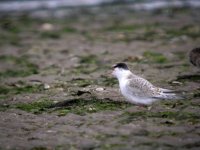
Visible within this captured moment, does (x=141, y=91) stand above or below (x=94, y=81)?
above

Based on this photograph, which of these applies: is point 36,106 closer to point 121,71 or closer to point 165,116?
point 121,71

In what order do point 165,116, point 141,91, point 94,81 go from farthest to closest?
1. point 94,81
2. point 141,91
3. point 165,116

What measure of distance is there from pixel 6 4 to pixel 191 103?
51.7ft

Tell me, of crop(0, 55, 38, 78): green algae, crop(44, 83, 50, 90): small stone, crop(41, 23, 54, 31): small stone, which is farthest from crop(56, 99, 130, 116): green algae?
crop(41, 23, 54, 31): small stone

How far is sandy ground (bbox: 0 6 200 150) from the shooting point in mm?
7285

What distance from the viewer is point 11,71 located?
40.6 feet

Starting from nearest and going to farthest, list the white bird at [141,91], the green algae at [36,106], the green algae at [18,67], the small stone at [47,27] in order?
the white bird at [141,91] → the green algae at [36,106] → the green algae at [18,67] → the small stone at [47,27]

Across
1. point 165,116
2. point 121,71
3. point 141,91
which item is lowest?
point 165,116

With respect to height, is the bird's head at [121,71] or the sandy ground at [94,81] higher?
the bird's head at [121,71]

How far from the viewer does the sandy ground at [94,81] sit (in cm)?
729

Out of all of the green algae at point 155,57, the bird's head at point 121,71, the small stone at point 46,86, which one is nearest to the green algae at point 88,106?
the bird's head at point 121,71

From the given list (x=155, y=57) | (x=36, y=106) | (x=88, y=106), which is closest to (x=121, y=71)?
(x=88, y=106)

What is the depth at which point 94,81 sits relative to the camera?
34.7ft

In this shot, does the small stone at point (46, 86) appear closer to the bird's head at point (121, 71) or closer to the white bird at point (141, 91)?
the bird's head at point (121, 71)
